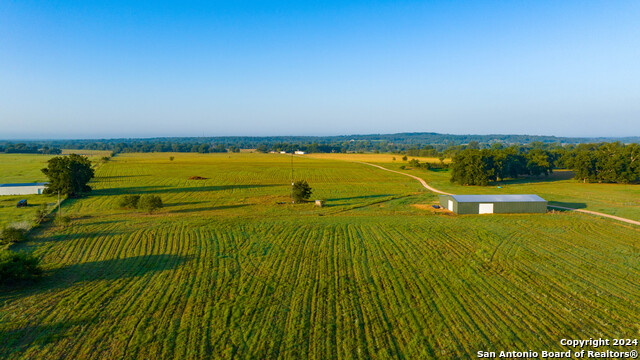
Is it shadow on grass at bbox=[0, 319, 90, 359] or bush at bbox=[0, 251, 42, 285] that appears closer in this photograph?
shadow on grass at bbox=[0, 319, 90, 359]

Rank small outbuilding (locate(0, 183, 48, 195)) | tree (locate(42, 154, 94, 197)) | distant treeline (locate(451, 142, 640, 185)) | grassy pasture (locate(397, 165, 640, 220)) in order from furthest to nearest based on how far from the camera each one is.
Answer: distant treeline (locate(451, 142, 640, 185)) → small outbuilding (locate(0, 183, 48, 195)) → tree (locate(42, 154, 94, 197)) → grassy pasture (locate(397, 165, 640, 220))

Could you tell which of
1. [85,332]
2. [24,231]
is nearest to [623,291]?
[85,332]

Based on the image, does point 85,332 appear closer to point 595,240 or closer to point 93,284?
point 93,284

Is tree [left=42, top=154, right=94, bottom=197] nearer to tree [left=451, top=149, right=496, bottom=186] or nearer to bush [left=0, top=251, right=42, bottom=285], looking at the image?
bush [left=0, top=251, right=42, bottom=285]

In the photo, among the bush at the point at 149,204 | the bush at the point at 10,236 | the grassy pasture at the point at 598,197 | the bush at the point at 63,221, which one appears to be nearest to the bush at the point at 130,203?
the bush at the point at 149,204

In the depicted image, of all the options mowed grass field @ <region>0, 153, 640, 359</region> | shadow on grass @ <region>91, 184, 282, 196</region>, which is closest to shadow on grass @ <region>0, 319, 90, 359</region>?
mowed grass field @ <region>0, 153, 640, 359</region>

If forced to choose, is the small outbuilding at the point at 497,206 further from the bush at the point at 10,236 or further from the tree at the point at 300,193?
the bush at the point at 10,236

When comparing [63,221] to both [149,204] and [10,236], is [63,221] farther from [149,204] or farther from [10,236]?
[149,204]
